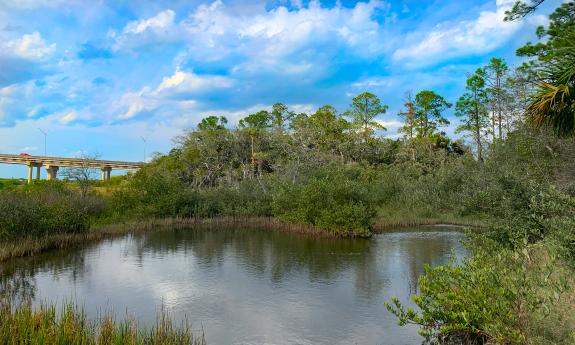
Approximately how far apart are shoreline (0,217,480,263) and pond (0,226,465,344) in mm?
676

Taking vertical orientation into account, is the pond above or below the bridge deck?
below

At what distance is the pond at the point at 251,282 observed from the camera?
397 inches

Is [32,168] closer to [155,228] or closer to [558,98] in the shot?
[155,228]

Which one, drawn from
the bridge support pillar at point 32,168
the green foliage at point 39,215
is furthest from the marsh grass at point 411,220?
the bridge support pillar at point 32,168

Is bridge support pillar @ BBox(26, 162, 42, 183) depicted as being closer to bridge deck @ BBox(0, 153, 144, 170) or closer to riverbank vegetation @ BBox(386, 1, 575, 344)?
bridge deck @ BBox(0, 153, 144, 170)

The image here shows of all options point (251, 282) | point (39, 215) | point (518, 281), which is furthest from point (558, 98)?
point (39, 215)

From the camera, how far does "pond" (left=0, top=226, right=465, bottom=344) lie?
10.1m

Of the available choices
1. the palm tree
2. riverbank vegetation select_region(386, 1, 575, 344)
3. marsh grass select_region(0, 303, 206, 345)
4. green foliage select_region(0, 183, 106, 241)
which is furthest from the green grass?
marsh grass select_region(0, 303, 206, 345)

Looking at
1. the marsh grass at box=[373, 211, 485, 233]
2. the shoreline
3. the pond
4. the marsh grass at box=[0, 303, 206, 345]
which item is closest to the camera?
the marsh grass at box=[0, 303, 206, 345]

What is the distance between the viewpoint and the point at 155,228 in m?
28.5

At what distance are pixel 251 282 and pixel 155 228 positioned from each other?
52.0ft

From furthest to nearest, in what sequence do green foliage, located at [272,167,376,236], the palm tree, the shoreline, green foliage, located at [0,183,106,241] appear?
1. green foliage, located at [272,167,376,236]
2. the shoreline
3. green foliage, located at [0,183,106,241]
4. the palm tree

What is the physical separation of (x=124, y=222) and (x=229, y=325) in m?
19.6

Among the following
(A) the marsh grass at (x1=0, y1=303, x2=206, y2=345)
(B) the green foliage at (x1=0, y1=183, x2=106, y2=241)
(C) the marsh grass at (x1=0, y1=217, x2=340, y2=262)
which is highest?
(B) the green foliage at (x1=0, y1=183, x2=106, y2=241)
